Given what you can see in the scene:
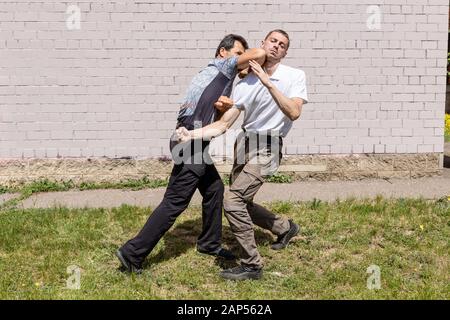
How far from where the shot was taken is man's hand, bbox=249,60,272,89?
3.93 meters

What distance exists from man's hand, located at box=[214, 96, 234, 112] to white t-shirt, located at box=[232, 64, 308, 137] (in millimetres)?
51

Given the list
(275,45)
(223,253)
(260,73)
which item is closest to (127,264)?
(223,253)

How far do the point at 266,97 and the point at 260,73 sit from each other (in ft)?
1.23

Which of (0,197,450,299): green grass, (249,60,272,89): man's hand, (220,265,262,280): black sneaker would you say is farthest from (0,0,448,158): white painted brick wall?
(249,60,272,89): man's hand

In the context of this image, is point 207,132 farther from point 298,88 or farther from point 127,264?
point 127,264

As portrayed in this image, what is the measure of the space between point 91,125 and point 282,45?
3.73 m

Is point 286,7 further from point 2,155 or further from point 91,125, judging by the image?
point 2,155

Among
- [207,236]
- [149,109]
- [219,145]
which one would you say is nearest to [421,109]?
Result: [219,145]

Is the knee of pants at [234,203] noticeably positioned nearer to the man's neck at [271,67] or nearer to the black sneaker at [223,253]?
the black sneaker at [223,253]

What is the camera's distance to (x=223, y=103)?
4.19 metres

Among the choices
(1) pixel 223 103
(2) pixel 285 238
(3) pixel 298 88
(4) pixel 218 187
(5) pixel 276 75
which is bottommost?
(2) pixel 285 238

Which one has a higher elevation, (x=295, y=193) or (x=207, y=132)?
(x=207, y=132)

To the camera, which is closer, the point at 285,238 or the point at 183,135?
the point at 183,135

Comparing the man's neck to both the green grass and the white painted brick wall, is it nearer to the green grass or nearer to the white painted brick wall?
the green grass
